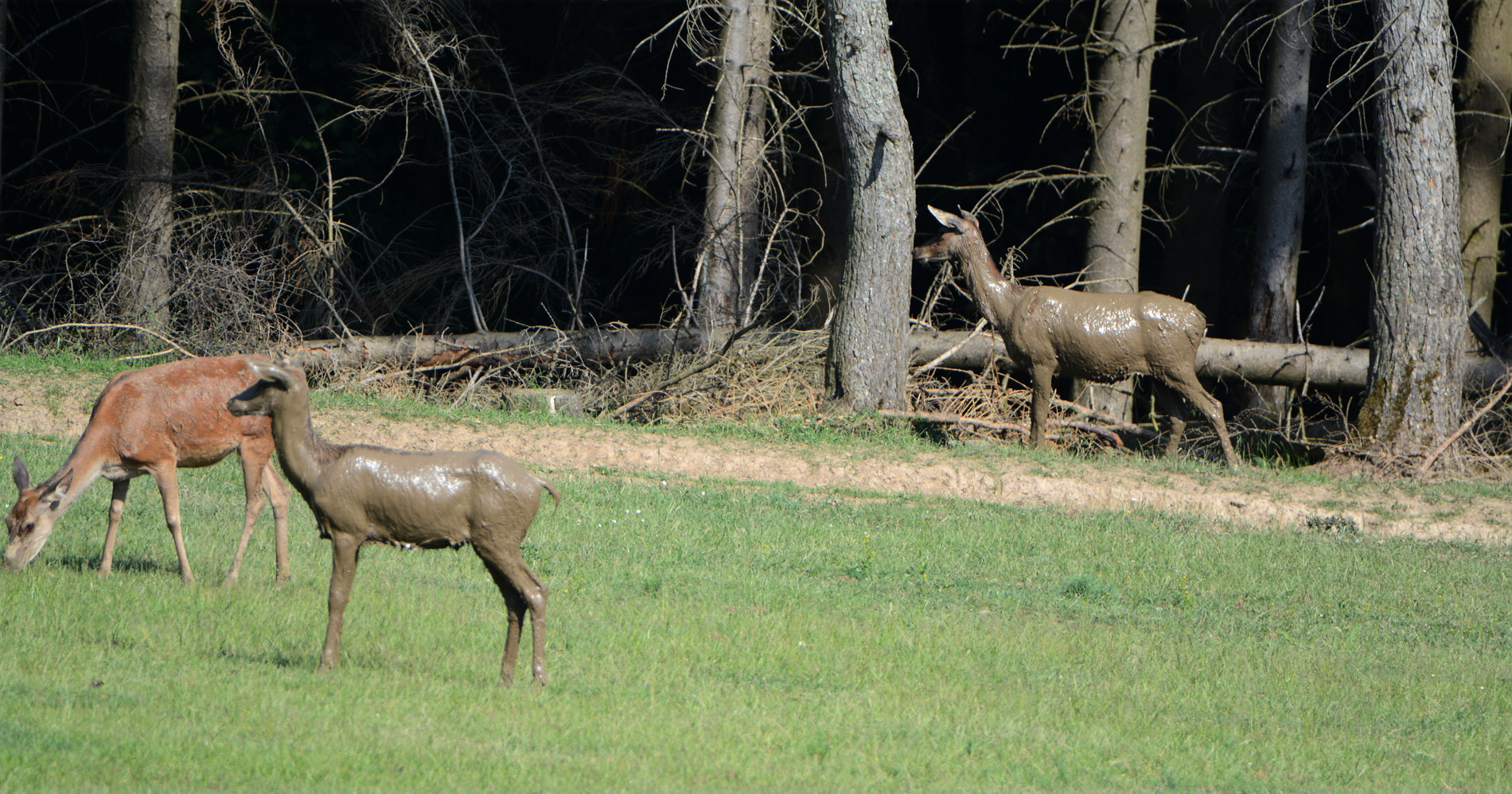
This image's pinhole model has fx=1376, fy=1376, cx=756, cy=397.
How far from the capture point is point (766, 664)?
22.9ft

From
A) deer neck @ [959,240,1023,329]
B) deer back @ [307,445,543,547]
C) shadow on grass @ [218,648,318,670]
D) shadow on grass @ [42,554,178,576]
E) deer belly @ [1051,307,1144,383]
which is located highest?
deer neck @ [959,240,1023,329]

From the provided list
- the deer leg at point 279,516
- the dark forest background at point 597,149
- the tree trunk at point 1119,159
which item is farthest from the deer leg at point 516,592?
the tree trunk at point 1119,159

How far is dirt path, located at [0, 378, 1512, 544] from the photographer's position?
483 inches

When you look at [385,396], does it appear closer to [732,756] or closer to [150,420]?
[150,420]

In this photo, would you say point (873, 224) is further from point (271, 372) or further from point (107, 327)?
point (271, 372)

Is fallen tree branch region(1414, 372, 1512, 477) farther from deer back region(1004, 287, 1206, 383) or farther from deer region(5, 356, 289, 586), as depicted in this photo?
deer region(5, 356, 289, 586)

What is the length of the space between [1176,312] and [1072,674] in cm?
755

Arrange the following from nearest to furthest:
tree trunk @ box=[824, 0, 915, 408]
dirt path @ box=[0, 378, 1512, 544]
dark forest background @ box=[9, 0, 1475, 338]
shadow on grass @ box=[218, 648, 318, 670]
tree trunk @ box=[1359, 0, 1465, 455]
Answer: shadow on grass @ box=[218, 648, 318, 670] → dirt path @ box=[0, 378, 1512, 544] → tree trunk @ box=[1359, 0, 1465, 455] → tree trunk @ box=[824, 0, 915, 408] → dark forest background @ box=[9, 0, 1475, 338]

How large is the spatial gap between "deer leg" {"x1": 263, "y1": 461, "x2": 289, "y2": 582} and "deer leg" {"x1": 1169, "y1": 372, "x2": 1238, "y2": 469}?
9.05 metres

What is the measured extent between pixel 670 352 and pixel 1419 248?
8.49m

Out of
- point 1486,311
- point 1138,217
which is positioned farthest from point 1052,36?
point 1486,311

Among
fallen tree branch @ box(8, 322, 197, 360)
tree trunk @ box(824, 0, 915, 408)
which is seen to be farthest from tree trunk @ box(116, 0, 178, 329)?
tree trunk @ box(824, 0, 915, 408)

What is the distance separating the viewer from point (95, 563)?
8.23m

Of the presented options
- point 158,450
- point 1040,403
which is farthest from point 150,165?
point 1040,403
